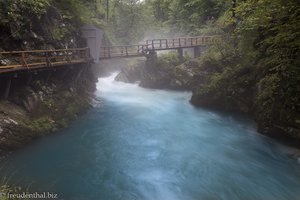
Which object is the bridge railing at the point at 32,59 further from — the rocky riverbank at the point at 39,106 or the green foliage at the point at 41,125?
the green foliage at the point at 41,125

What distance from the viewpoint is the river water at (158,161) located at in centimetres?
923

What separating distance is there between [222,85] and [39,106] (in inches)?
416

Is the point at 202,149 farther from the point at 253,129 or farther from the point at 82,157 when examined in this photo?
the point at 82,157

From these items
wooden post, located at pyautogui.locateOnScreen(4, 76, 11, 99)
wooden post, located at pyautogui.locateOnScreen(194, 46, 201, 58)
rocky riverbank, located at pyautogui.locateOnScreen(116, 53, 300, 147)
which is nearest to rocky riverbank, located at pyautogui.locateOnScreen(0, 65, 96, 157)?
wooden post, located at pyautogui.locateOnScreen(4, 76, 11, 99)

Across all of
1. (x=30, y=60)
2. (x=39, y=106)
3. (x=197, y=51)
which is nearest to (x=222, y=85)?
(x=39, y=106)

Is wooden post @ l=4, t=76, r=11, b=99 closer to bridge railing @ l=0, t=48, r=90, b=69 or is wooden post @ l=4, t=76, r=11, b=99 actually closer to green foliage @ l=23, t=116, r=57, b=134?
bridge railing @ l=0, t=48, r=90, b=69

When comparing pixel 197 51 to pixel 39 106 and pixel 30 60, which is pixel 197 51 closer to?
pixel 30 60

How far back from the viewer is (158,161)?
11.5 meters

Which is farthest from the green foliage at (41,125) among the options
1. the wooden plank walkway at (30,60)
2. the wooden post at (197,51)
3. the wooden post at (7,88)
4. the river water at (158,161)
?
the wooden post at (197,51)

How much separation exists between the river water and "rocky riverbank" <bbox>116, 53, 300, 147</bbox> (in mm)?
736

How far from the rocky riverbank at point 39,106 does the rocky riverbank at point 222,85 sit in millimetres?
8428

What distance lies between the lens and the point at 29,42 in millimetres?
14852

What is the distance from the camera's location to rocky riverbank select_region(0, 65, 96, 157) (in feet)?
39.0

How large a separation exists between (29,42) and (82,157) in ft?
23.3
